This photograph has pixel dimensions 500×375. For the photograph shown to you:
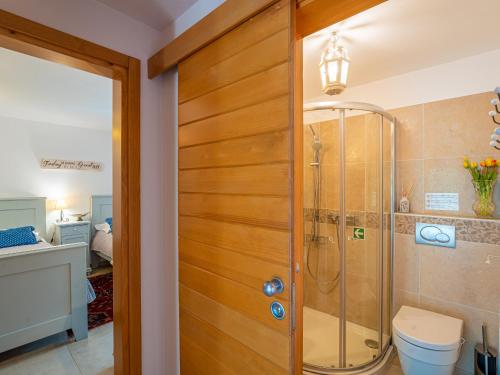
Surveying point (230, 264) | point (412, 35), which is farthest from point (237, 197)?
point (412, 35)

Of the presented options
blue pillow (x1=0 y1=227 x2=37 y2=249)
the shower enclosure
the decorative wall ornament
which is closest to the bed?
the decorative wall ornament

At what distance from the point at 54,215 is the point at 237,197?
442cm

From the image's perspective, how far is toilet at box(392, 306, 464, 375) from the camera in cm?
150

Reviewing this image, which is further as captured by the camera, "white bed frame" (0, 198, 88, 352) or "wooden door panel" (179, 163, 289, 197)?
"white bed frame" (0, 198, 88, 352)

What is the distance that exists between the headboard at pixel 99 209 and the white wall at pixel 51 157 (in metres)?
0.13

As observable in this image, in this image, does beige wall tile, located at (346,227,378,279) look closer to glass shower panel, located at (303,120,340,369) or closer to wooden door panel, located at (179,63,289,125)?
glass shower panel, located at (303,120,340,369)

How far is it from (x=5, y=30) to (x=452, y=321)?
2.98m

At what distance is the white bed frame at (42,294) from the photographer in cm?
207

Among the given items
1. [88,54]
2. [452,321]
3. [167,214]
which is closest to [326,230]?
[452,321]

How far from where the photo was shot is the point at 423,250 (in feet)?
6.65

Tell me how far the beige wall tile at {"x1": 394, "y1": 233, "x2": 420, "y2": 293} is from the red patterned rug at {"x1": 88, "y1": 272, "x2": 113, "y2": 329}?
2.92 m

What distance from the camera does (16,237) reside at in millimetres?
3178

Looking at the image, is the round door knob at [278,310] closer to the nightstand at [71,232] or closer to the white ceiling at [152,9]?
the white ceiling at [152,9]

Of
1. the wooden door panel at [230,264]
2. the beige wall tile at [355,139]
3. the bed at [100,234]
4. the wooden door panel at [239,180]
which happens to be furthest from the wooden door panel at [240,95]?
the bed at [100,234]
